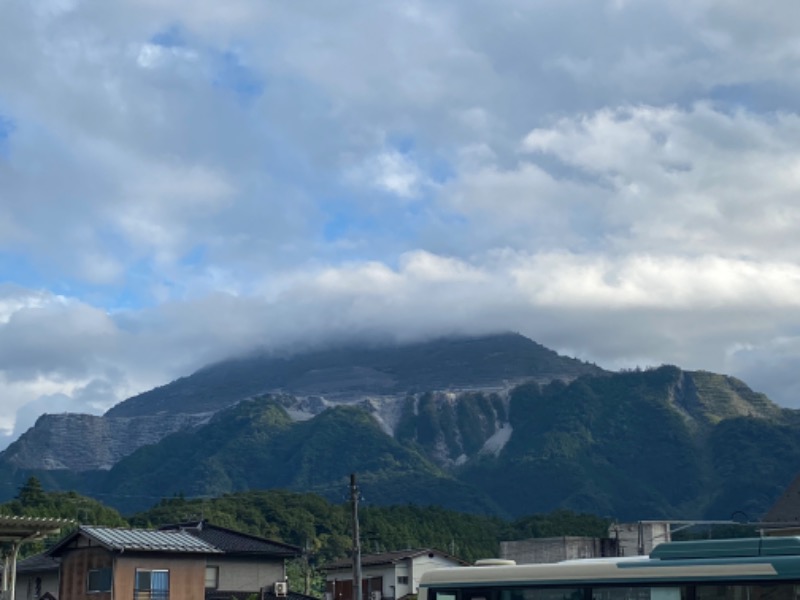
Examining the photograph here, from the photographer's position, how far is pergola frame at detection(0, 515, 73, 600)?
67.1 ft

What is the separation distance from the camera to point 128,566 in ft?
148

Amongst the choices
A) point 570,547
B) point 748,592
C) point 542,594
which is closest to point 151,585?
point 542,594

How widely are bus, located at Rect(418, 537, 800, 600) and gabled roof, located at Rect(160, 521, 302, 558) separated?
40226 millimetres

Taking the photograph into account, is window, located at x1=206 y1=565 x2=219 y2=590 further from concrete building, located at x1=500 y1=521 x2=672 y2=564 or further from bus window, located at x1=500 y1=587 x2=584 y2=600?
bus window, located at x1=500 y1=587 x2=584 y2=600

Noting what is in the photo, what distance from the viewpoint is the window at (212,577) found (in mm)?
55656

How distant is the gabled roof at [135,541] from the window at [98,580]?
4.44 feet

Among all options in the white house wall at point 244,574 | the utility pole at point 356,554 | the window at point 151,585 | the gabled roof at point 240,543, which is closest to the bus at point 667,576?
the utility pole at point 356,554

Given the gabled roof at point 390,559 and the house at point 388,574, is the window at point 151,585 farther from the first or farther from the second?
the gabled roof at point 390,559

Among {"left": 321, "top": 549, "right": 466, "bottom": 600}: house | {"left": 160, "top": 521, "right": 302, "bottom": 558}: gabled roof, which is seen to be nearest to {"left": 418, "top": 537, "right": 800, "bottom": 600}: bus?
{"left": 160, "top": 521, "right": 302, "bottom": 558}: gabled roof

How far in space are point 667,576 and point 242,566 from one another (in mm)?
44191

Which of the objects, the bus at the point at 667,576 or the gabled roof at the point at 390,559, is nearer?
the bus at the point at 667,576

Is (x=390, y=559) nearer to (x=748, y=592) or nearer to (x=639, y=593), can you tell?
(x=639, y=593)

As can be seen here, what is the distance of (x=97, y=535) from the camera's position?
45594 millimetres

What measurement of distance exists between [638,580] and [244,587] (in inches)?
1715
